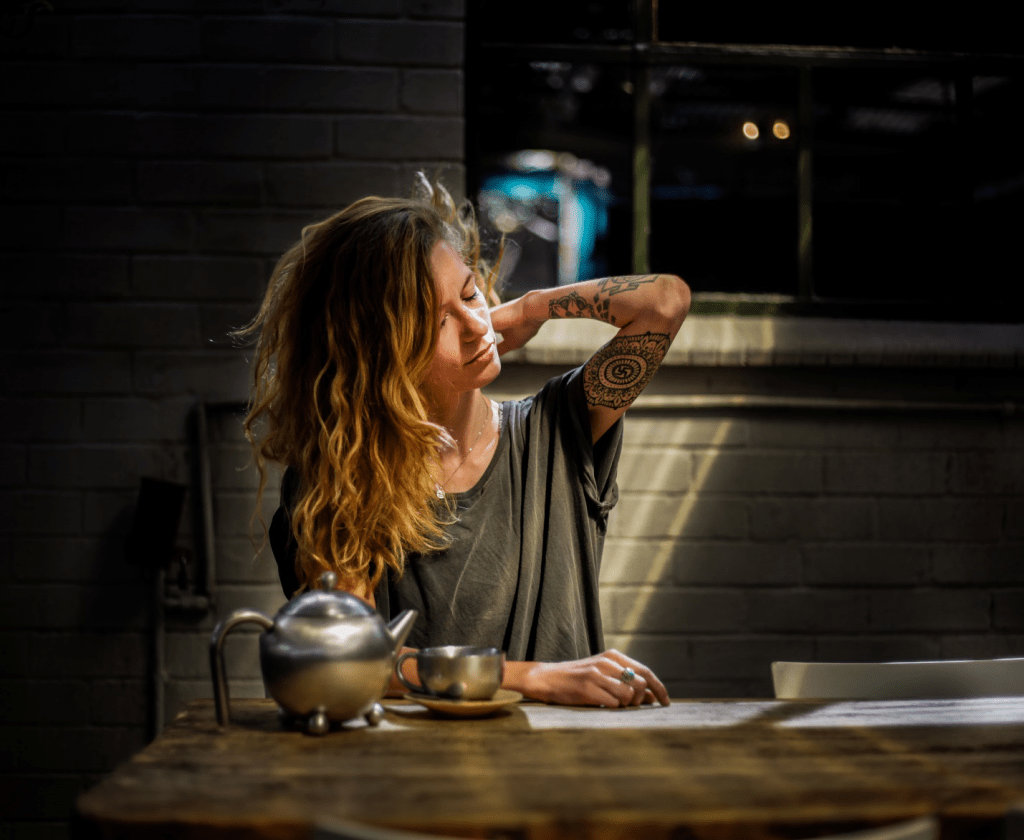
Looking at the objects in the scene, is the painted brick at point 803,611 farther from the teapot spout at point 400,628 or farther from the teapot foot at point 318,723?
the teapot foot at point 318,723

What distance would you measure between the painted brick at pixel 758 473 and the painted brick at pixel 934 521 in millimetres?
206

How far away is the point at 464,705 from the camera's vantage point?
3.74 ft

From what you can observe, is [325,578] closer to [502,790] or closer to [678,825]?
[502,790]

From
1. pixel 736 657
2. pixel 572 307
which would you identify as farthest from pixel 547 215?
pixel 736 657

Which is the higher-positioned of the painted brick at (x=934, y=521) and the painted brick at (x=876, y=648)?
the painted brick at (x=934, y=521)

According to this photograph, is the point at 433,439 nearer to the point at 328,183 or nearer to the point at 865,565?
the point at 328,183

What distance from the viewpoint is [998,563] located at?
2305 mm

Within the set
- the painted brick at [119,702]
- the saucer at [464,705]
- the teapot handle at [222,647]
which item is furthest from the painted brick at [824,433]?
the painted brick at [119,702]

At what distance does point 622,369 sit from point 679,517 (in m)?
0.74

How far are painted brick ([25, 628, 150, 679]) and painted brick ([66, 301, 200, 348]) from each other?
2.35ft

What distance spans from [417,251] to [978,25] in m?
1.94

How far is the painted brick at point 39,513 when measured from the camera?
221 centimetres

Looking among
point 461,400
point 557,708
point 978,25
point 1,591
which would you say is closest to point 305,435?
point 461,400

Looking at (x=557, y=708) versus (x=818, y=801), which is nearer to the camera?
(x=818, y=801)
